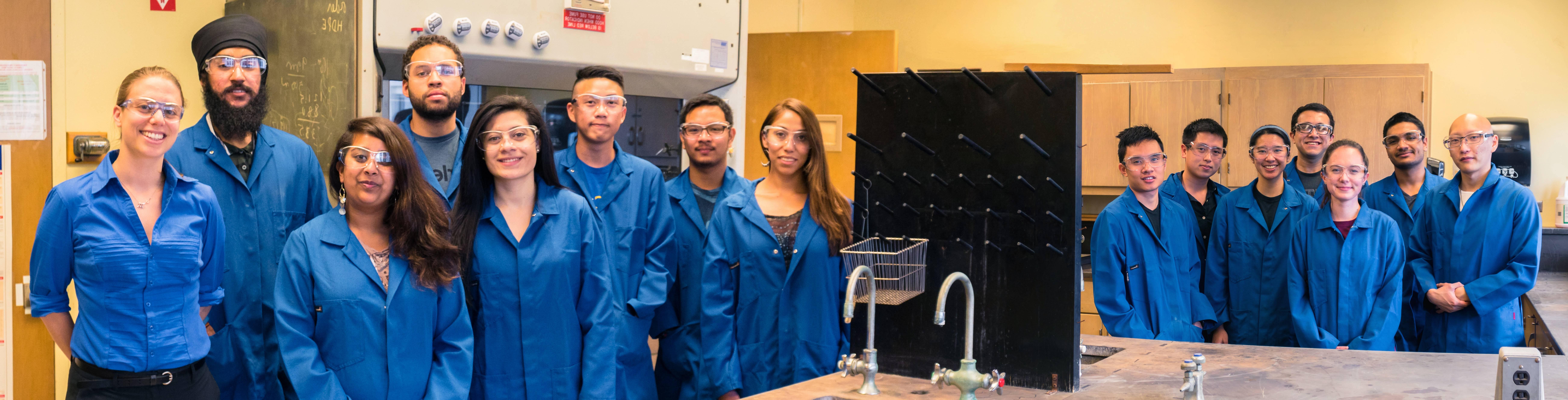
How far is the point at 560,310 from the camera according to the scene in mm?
2344

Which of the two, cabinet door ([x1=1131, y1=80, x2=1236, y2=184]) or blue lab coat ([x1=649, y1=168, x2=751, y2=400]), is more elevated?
cabinet door ([x1=1131, y1=80, x2=1236, y2=184])

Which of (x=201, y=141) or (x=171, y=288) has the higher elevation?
(x=201, y=141)

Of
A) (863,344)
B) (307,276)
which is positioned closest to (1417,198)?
(863,344)

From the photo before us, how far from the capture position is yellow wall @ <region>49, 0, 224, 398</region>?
306cm

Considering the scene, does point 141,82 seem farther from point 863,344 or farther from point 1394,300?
point 1394,300

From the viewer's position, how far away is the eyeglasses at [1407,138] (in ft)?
12.2

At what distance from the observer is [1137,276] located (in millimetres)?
3285

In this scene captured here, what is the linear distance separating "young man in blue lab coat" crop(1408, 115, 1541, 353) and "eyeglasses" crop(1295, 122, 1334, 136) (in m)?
0.39

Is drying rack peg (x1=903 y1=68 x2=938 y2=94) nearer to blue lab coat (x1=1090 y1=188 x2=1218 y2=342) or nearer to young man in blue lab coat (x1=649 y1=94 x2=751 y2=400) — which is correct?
young man in blue lab coat (x1=649 y1=94 x2=751 y2=400)

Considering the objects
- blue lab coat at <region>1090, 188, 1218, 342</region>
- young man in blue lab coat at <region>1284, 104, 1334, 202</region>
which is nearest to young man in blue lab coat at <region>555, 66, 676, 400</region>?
blue lab coat at <region>1090, 188, 1218, 342</region>

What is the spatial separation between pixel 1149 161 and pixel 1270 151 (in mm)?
642

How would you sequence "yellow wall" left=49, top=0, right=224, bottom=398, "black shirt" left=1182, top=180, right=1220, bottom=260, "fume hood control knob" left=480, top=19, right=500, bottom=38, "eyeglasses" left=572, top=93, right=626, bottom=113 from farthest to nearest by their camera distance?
"black shirt" left=1182, top=180, right=1220, bottom=260
"yellow wall" left=49, top=0, right=224, bottom=398
"fume hood control knob" left=480, top=19, right=500, bottom=38
"eyeglasses" left=572, top=93, right=626, bottom=113

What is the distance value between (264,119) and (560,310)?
1.40 metres

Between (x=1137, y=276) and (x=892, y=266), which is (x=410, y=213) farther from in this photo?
(x=1137, y=276)
